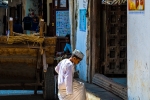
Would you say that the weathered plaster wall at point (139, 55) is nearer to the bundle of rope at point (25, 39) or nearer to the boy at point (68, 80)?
the boy at point (68, 80)

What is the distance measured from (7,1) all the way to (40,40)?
78.7ft

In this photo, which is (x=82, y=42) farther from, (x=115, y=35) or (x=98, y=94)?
(x=98, y=94)

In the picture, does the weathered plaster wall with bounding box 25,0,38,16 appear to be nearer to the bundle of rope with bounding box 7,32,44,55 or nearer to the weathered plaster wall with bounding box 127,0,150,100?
the bundle of rope with bounding box 7,32,44,55

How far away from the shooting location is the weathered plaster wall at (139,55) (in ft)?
30.3

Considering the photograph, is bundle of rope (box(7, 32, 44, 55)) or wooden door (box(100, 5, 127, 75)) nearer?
bundle of rope (box(7, 32, 44, 55))

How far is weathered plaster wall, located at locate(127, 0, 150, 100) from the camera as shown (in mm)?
9227

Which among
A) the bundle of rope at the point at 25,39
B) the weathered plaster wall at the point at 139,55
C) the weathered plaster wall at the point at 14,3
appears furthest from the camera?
the weathered plaster wall at the point at 14,3

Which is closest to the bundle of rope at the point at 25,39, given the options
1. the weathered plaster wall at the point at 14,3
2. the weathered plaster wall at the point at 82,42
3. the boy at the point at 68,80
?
the boy at the point at 68,80

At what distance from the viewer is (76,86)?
325 inches

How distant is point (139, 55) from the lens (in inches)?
381

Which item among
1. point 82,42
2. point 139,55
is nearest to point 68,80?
point 139,55

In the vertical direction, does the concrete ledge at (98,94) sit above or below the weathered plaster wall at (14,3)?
below

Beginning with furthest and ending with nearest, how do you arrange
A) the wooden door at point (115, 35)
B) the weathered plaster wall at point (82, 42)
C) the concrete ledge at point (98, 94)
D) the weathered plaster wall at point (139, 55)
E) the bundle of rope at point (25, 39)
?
the weathered plaster wall at point (82, 42)
the wooden door at point (115, 35)
the concrete ledge at point (98, 94)
the bundle of rope at point (25, 39)
the weathered plaster wall at point (139, 55)

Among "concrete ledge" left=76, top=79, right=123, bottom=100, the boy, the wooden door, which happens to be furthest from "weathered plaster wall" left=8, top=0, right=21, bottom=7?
the boy
